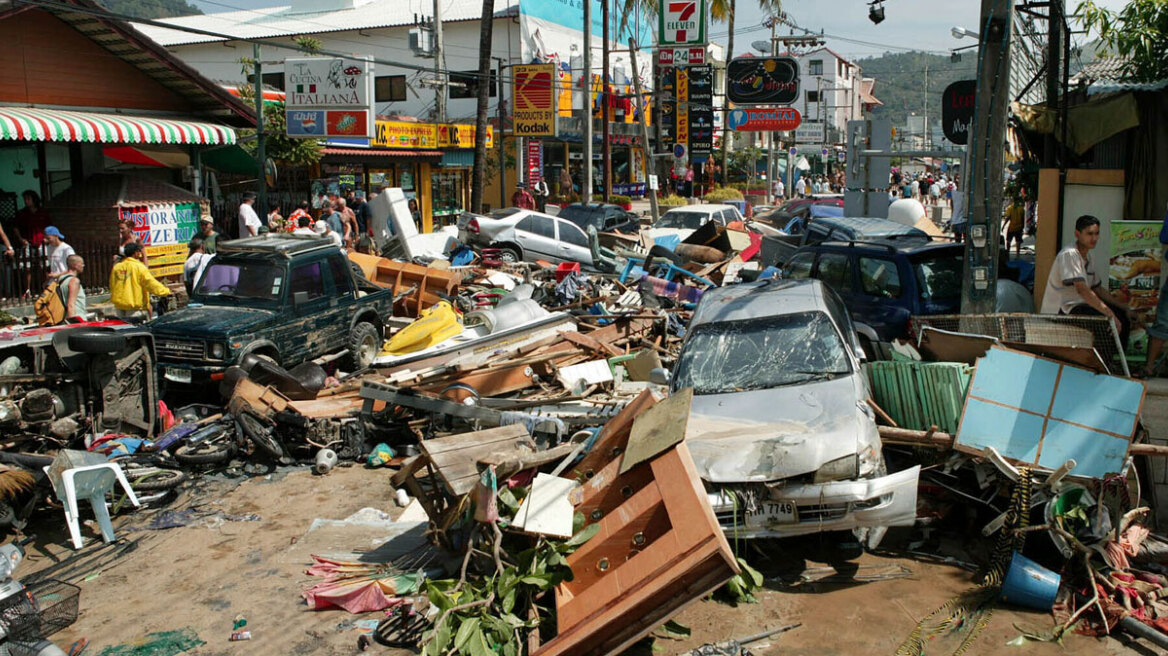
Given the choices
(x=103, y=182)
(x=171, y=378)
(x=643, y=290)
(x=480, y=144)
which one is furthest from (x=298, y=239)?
(x=480, y=144)

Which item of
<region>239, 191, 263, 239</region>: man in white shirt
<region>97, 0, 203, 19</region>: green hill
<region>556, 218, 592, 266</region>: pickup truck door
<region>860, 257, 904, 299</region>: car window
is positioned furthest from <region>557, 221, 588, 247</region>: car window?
<region>97, 0, 203, 19</region>: green hill

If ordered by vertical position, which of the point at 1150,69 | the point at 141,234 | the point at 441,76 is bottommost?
the point at 141,234

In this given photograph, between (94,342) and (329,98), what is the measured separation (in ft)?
39.9

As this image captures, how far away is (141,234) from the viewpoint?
1762 cm

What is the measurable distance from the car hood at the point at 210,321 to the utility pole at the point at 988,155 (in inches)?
312

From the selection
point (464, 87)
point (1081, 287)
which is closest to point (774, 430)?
point (1081, 287)

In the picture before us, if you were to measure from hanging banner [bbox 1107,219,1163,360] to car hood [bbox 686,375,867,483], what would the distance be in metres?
4.63

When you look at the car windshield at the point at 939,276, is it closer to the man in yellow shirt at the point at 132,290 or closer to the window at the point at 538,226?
the man in yellow shirt at the point at 132,290

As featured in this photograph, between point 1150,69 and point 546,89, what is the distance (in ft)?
60.8

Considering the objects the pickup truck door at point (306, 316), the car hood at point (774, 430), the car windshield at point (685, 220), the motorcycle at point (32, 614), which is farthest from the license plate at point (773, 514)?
the car windshield at point (685, 220)

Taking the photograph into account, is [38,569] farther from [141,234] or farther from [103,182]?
[103,182]

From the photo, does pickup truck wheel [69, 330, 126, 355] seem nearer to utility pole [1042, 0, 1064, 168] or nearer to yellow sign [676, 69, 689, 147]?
utility pole [1042, 0, 1064, 168]

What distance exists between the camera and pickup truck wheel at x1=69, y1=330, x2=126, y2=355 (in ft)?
29.4

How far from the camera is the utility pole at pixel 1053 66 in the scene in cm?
1275
